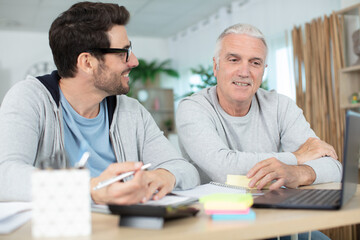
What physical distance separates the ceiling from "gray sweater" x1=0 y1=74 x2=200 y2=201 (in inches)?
191

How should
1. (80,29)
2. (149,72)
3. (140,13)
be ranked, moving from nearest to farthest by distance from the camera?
→ (80,29) → (140,13) → (149,72)

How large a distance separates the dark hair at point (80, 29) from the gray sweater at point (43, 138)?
0.18m

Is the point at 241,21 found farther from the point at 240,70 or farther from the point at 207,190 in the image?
the point at 207,190

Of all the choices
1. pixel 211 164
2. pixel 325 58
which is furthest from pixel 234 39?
pixel 325 58

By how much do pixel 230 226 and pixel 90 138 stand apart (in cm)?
102

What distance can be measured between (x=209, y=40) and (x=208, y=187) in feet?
22.3

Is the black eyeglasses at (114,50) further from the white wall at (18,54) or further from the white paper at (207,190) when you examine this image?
the white wall at (18,54)

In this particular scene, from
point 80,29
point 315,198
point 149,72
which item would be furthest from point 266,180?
point 149,72

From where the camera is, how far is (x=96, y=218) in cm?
93

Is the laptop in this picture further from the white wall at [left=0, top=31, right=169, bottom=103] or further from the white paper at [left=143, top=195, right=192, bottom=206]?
the white wall at [left=0, top=31, right=169, bottom=103]

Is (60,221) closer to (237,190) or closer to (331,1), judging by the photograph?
(237,190)

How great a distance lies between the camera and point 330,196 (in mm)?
1118

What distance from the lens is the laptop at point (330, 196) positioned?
0.95 meters

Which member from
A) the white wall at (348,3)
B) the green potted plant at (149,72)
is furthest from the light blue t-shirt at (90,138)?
the green potted plant at (149,72)
